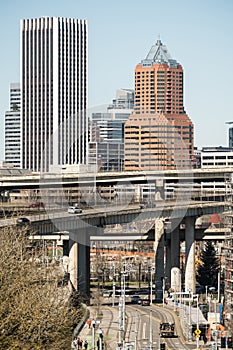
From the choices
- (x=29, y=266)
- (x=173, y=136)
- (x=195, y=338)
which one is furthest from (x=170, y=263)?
(x=173, y=136)

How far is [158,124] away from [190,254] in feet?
334

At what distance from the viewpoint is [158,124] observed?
17112cm

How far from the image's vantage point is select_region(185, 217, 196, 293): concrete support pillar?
68.4 meters

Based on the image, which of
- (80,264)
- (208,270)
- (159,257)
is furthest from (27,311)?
(208,270)

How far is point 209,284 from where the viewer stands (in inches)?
2862

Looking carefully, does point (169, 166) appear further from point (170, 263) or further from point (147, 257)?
point (170, 263)

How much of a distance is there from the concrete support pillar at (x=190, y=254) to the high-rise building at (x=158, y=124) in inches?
3370

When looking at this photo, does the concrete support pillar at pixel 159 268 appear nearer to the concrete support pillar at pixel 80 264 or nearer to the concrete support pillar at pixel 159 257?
the concrete support pillar at pixel 159 257

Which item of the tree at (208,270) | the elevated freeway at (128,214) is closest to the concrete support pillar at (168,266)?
the elevated freeway at (128,214)

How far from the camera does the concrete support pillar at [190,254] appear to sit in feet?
224

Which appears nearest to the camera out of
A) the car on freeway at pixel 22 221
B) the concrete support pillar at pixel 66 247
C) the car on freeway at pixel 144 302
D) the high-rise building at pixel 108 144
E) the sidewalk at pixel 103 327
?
the sidewalk at pixel 103 327

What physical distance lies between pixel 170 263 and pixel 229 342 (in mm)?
30510

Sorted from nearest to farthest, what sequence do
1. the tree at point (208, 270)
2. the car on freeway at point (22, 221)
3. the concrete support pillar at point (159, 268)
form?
the car on freeway at point (22, 221) < the concrete support pillar at point (159, 268) < the tree at point (208, 270)

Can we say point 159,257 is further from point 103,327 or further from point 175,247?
point 103,327
